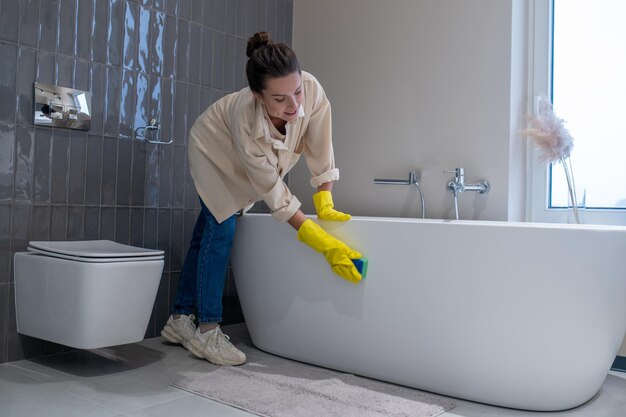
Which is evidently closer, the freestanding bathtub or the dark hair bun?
the freestanding bathtub

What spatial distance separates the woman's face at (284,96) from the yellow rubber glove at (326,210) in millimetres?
351

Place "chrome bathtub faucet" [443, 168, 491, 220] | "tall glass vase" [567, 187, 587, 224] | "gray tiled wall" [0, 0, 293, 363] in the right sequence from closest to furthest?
"gray tiled wall" [0, 0, 293, 363] → "tall glass vase" [567, 187, 587, 224] → "chrome bathtub faucet" [443, 168, 491, 220]

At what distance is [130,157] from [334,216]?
1065 mm

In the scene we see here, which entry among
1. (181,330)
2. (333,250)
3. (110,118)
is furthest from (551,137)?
(110,118)

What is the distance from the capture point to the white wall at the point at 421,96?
2.86m

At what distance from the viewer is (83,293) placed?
210cm

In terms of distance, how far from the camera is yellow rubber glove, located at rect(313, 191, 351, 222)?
2.23 meters

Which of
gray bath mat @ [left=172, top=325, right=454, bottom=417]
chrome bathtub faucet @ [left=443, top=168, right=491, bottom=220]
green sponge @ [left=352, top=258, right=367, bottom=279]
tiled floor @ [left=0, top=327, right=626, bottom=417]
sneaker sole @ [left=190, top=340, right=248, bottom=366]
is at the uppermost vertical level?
chrome bathtub faucet @ [left=443, top=168, right=491, bottom=220]

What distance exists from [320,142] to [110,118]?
0.97m

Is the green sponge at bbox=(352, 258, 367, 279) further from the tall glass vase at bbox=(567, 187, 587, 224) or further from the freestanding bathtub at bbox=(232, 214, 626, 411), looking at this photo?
the tall glass vase at bbox=(567, 187, 587, 224)

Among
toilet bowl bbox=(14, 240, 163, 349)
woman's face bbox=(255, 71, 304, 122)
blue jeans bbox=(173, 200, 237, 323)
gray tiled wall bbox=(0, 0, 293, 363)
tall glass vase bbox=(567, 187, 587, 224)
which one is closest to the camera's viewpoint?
woman's face bbox=(255, 71, 304, 122)

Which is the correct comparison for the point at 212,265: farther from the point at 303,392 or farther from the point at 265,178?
the point at 303,392

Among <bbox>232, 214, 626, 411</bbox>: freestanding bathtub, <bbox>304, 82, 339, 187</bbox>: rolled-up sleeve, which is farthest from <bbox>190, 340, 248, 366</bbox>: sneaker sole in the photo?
<bbox>304, 82, 339, 187</bbox>: rolled-up sleeve

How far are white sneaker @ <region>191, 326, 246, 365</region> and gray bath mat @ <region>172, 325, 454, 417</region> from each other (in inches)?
1.4
